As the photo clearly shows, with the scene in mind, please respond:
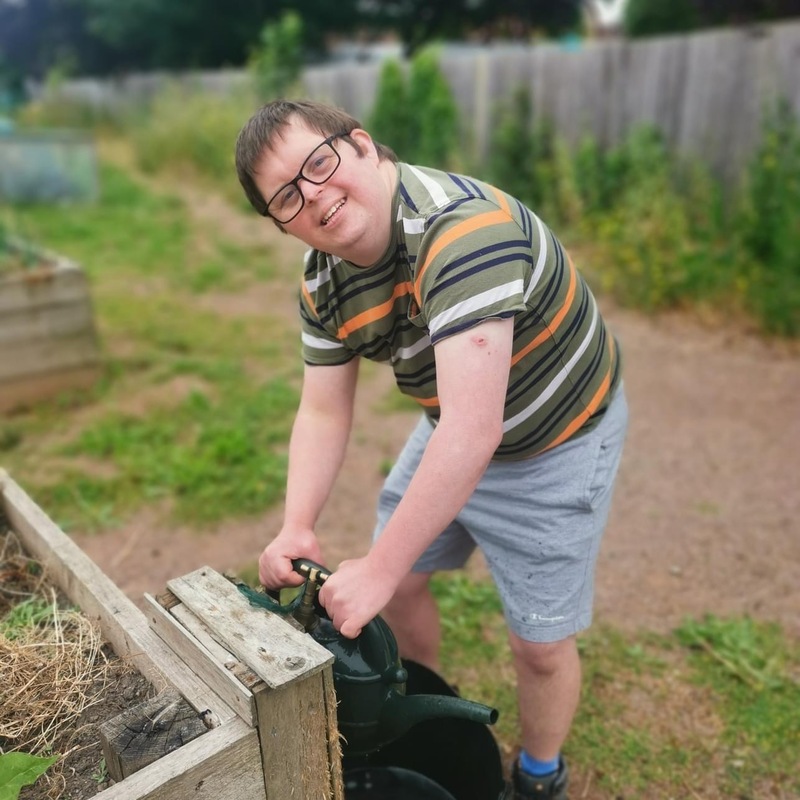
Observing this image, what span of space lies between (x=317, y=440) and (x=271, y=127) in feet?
2.25

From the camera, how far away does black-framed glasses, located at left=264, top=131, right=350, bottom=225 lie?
4.67 feet

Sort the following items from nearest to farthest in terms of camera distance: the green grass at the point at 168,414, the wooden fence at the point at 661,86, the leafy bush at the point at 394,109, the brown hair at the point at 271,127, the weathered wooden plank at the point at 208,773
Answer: the weathered wooden plank at the point at 208,773
the brown hair at the point at 271,127
the green grass at the point at 168,414
the wooden fence at the point at 661,86
the leafy bush at the point at 394,109

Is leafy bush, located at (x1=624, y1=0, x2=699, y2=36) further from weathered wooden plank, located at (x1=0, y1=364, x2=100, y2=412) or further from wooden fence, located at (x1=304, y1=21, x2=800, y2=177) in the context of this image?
weathered wooden plank, located at (x1=0, y1=364, x2=100, y2=412)

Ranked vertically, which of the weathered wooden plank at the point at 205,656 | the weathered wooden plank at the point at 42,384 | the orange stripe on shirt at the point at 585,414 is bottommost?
the weathered wooden plank at the point at 42,384

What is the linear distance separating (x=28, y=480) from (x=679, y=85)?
547 centimetres

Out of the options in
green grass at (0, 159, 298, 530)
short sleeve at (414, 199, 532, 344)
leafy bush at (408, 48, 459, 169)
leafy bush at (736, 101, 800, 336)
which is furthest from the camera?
leafy bush at (408, 48, 459, 169)

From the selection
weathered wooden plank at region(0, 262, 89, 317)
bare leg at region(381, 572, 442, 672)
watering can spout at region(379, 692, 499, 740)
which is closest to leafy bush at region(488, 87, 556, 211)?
weathered wooden plank at region(0, 262, 89, 317)

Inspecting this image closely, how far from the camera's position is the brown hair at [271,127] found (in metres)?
1.43

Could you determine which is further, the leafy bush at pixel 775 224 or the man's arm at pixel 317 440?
the leafy bush at pixel 775 224

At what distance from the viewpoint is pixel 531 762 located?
197 cm

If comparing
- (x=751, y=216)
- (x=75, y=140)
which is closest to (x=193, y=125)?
(x=75, y=140)

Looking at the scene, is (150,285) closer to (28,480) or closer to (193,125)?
(28,480)

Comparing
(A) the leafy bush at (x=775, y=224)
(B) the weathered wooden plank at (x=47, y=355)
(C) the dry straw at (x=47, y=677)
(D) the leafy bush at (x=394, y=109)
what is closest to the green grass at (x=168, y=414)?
(B) the weathered wooden plank at (x=47, y=355)

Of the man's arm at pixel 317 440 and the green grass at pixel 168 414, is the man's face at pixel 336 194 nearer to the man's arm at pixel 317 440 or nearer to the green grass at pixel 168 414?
the man's arm at pixel 317 440
